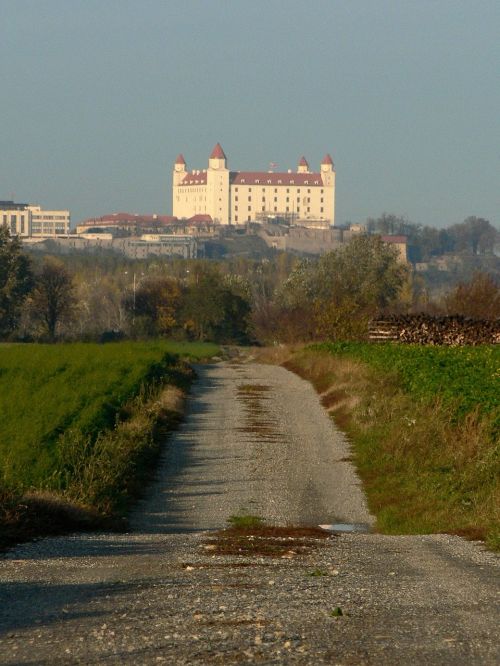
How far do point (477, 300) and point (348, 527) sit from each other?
45877mm

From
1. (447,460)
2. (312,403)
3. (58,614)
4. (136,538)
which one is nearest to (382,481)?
(447,460)

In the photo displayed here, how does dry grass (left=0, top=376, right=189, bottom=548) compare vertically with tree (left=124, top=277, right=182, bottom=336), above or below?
above

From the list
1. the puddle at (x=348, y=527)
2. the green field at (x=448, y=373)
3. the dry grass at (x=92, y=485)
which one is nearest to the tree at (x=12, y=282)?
the green field at (x=448, y=373)

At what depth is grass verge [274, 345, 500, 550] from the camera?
1555cm

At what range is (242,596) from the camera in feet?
29.3

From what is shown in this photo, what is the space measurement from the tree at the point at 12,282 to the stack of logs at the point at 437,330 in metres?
54.3

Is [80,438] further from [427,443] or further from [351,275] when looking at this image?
[351,275]

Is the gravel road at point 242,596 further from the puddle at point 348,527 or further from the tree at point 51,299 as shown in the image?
the tree at point 51,299

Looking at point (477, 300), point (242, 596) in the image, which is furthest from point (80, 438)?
point (477, 300)

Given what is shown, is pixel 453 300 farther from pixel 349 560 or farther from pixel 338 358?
pixel 349 560

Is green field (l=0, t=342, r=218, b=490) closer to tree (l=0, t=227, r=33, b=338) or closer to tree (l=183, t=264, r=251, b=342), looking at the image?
tree (l=183, t=264, r=251, b=342)

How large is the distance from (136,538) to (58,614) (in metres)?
5.06

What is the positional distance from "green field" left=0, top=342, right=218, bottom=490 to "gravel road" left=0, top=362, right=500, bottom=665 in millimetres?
1822

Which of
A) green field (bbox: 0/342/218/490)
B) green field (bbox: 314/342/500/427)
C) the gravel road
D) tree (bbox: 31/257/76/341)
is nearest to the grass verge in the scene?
green field (bbox: 314/342/500/427)
